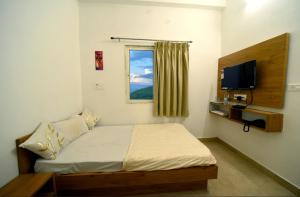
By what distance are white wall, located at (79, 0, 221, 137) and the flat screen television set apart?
546 mm

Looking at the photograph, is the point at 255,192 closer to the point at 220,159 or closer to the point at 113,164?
the point at 220,159

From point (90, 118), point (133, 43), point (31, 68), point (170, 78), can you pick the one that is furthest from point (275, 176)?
point (31, 68)

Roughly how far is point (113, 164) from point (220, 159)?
6.21 feet

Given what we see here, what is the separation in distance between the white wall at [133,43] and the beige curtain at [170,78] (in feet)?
0.70

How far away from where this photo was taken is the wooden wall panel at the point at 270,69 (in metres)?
1.69

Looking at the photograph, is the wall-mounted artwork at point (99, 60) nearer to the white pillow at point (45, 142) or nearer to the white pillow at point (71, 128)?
the white pillow at point (71, 128)

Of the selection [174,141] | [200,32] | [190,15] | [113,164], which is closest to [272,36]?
[200,32]

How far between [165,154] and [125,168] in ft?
1.57

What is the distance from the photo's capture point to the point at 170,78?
9.55 ft

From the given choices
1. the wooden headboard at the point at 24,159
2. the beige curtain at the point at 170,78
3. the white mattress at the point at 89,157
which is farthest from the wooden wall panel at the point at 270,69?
the wooden headboard at the point at 24,159

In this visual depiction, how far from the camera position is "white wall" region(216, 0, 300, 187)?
160 cm

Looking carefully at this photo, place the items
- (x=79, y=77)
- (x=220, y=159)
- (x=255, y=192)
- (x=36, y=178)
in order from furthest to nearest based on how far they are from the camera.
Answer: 1. (x=79, y=77)
2. (x=220, y=159)
3. (x=255, y=192)
4. (x=36, y=178)

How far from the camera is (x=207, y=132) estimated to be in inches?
126

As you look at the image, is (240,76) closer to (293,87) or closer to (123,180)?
(293,87)
